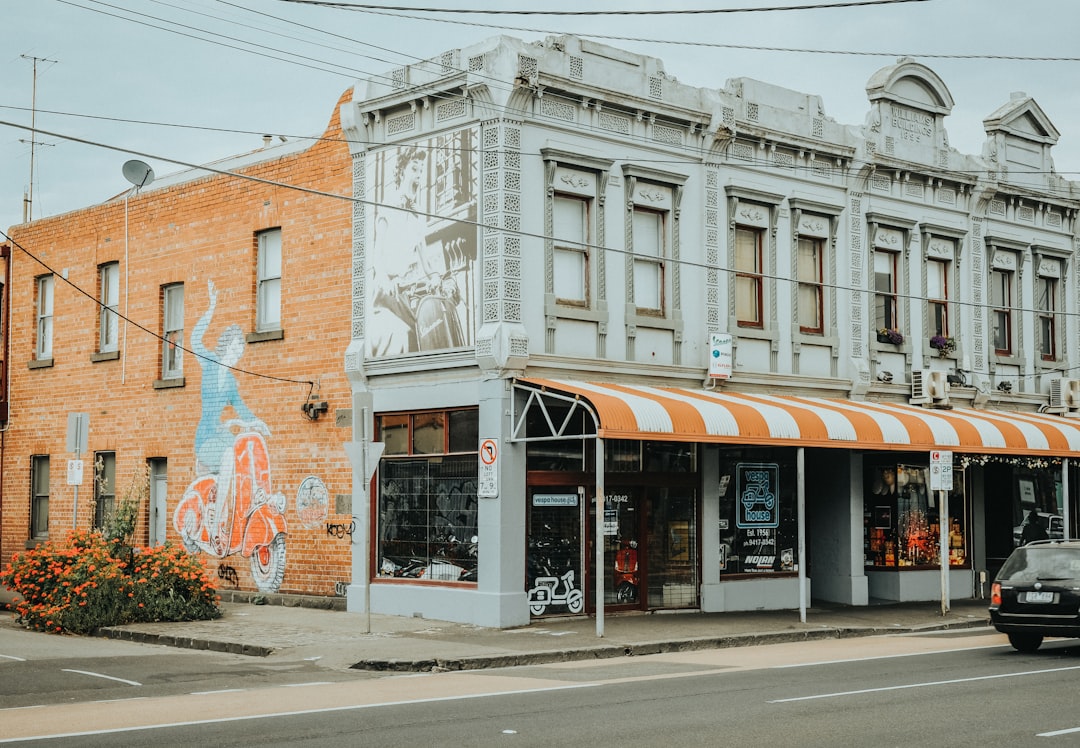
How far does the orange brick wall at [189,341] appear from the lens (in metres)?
22.6

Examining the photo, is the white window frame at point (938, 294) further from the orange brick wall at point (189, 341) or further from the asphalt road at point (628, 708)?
the orange brick wall at point (189, 341)

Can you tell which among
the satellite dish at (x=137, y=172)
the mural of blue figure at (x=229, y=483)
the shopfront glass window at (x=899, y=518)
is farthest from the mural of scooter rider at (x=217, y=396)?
the shopfront glass window at (x=899, y=518)

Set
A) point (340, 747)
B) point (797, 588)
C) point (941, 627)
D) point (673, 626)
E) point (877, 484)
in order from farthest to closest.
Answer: point (877, 484) < point (797, 588) < point (941, 627) < point (673, 626) < point (340, 747)

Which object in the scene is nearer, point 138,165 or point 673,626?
point 673,626

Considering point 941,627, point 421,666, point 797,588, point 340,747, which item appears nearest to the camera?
point 340,747

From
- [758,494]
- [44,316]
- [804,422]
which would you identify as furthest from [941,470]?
[44,316]

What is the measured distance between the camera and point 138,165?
71.6ft

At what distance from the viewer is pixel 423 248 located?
21.0 meters

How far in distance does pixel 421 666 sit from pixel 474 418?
5.34 metres

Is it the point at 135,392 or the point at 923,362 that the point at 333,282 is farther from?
the point at 923,362

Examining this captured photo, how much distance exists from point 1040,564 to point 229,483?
13.9m

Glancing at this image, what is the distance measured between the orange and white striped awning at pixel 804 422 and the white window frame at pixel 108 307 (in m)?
11.5

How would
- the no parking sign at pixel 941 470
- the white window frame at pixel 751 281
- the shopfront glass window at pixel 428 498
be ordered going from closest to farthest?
the shopfront glass window at pixel 428 498, the no parking sign at pixel 941 470, the white window frame at pixel 751 281

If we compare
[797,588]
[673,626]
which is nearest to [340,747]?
[673,626]
